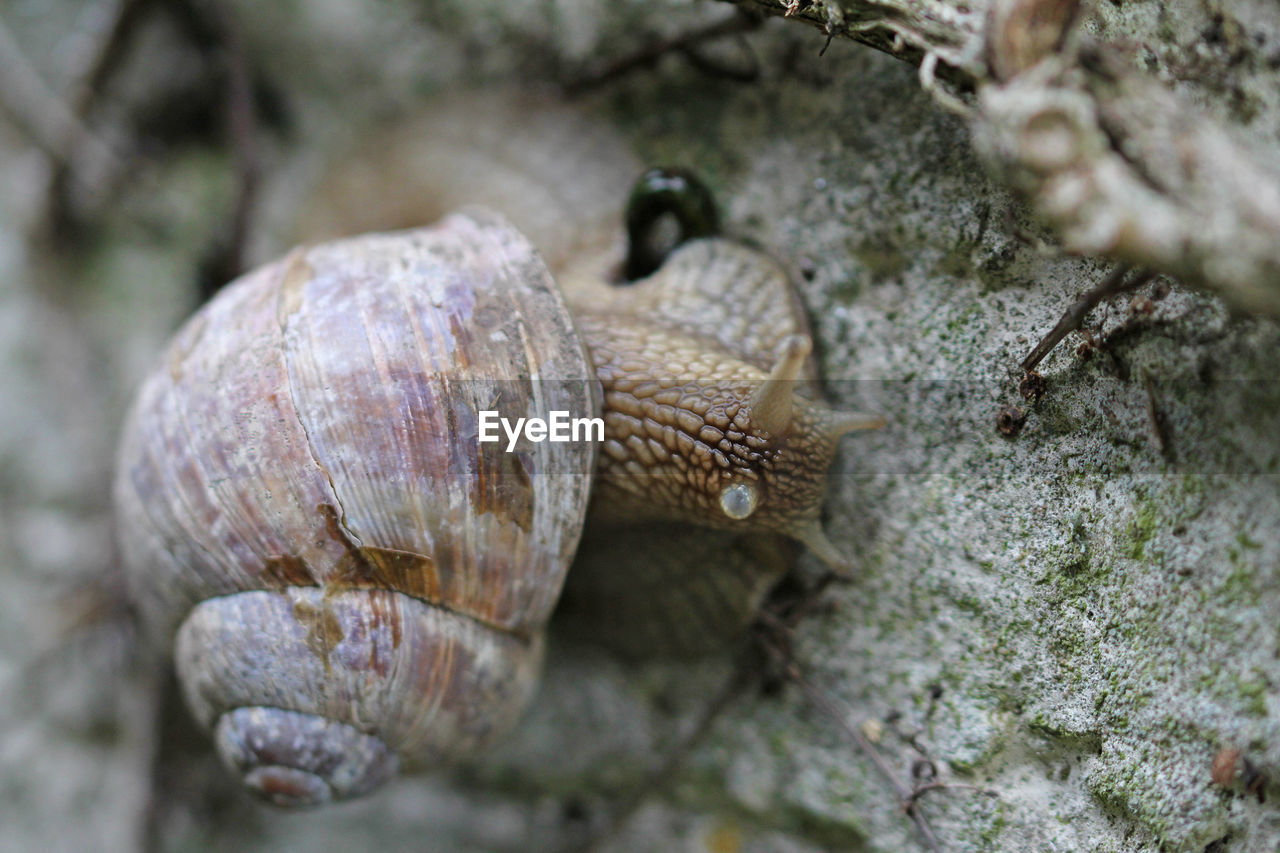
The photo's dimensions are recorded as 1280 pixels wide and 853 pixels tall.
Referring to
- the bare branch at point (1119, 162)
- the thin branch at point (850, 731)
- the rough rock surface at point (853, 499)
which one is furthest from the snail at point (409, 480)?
the bare branch at point (1119, 162)

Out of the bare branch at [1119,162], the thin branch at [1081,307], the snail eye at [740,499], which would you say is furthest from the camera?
the snail eye at [740,499]

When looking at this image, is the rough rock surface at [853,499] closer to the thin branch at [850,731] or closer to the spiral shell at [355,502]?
the thin branch at [850,731]

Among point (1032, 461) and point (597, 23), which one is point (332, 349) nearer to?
point (597, 23)

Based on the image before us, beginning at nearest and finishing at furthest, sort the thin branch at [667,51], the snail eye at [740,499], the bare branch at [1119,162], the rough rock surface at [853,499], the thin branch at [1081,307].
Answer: the bare branch at [1119,162] → the thin branch at [1081,307] → the rough rock surface at [853,499] → the snail eye at [740,499] → the thin branch at [667,51]

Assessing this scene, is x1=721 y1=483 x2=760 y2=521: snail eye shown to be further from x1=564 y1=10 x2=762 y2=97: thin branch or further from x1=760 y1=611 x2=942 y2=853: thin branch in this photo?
x1=564 y1=10 x2=762 y2=97: thin branch

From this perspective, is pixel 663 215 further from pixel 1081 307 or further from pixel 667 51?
pixel 1081 307

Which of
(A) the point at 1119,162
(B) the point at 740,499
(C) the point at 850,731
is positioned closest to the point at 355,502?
(B) the point at 740,499
